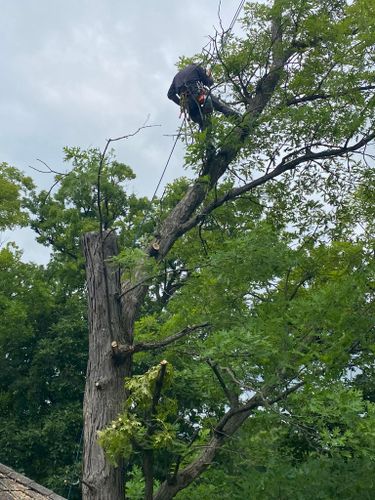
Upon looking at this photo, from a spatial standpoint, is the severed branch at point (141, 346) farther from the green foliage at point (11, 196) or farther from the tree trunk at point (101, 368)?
the green foliage at point (11, 196)

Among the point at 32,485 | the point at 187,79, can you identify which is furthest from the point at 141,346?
the point at 187,79

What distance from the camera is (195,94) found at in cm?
882

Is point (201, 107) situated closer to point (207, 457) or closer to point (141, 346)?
point (141, 346)

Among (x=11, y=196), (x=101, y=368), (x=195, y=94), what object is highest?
(x=11, y=196)

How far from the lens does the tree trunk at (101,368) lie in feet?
22.7

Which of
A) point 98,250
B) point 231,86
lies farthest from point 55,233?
point 98,250

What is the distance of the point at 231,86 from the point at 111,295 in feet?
11.4

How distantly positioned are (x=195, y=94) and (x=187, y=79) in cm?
20

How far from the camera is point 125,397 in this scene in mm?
7266

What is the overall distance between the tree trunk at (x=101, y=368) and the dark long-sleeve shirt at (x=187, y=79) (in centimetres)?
193

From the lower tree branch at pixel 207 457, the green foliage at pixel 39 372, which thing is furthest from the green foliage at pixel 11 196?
the lower tree branch at pixel 207 457

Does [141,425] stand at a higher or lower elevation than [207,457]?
higher

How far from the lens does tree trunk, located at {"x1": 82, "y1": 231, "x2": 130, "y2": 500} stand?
22.7ft

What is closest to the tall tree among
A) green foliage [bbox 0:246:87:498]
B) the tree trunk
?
the tree trunk
